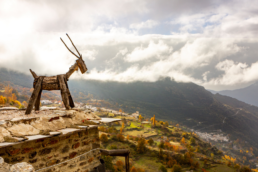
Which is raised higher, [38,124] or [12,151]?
[38,124]

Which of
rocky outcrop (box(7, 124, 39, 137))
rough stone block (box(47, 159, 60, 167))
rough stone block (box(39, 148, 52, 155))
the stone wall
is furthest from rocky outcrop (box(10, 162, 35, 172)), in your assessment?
rough stone block (box(47, 159, 60, 167))

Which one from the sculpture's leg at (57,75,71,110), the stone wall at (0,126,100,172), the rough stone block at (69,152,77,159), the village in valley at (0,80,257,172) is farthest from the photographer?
the sculpture's leg at (57,75,71,110)

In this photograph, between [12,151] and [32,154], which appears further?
[32,154]

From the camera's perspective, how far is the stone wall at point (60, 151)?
3.94 meters

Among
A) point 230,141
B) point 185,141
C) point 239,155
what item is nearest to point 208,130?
point 230,141

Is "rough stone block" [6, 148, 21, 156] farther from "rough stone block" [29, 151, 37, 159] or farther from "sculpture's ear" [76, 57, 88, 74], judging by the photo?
"sculpture's ear" [76, 57, 88, 74]

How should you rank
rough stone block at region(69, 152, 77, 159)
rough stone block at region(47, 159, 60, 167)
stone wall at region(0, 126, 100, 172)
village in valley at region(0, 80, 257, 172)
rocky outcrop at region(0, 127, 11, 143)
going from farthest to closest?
1. village in valley at region(0, 80, 257, 172)
2. rough stone block at region(69, 152, 77, 159)
3. rough stone block at region(47, 159, 60, 167)
4. stone wall at region(0, 126, 100, 172)
5. rocky outcrop at region(0, 127, 11, 143)

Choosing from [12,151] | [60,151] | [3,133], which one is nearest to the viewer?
[3,133]

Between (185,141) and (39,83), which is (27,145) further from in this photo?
(185,141)

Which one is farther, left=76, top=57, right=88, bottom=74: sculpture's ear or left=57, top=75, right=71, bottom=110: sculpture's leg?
left=76, top=57, right=88, bottom=74: sculpture's ear

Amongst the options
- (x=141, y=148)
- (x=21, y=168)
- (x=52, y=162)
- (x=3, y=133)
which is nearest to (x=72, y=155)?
(x=52, y=162)

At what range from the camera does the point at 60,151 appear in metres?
4.98

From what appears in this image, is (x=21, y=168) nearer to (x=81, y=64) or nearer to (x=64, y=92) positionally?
(x=64, y=92)

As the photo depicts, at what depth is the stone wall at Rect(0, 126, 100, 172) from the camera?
3.94 metres
